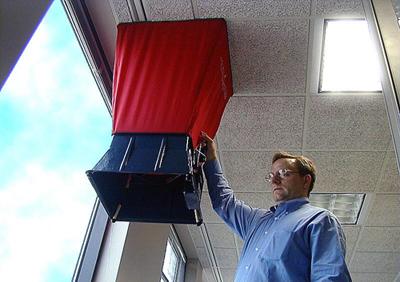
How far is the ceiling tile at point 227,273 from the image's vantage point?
177 inches

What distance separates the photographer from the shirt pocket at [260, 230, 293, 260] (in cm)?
129

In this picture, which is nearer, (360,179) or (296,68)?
(296,68)

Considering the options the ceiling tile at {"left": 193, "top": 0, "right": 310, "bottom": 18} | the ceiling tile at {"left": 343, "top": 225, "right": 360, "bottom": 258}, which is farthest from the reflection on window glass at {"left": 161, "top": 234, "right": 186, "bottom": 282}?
the ceiling tile at {"left": 193, "top": 0, "right": 310, "bottom": 18}

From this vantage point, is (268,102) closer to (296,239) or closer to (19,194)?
(296,239)

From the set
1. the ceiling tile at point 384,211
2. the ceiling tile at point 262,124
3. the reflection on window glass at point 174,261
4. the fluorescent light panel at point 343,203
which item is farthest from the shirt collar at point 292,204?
the reflection on window glass at point 174,261

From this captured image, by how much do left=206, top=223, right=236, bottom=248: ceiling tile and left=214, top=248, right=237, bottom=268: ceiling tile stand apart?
0.42ft

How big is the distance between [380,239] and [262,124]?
6.64ft

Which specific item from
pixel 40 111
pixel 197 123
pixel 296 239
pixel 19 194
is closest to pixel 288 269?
pixel 296 239

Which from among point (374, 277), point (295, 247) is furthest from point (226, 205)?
point (374, 277)

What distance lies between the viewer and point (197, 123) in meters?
1.60

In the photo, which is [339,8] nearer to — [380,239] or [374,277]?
[380,239]

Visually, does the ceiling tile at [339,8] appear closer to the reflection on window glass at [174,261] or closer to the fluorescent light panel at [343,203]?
→ the fluorescent light panel at [343,203]

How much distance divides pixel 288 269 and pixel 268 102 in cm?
130

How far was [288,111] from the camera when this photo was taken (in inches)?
94.0
